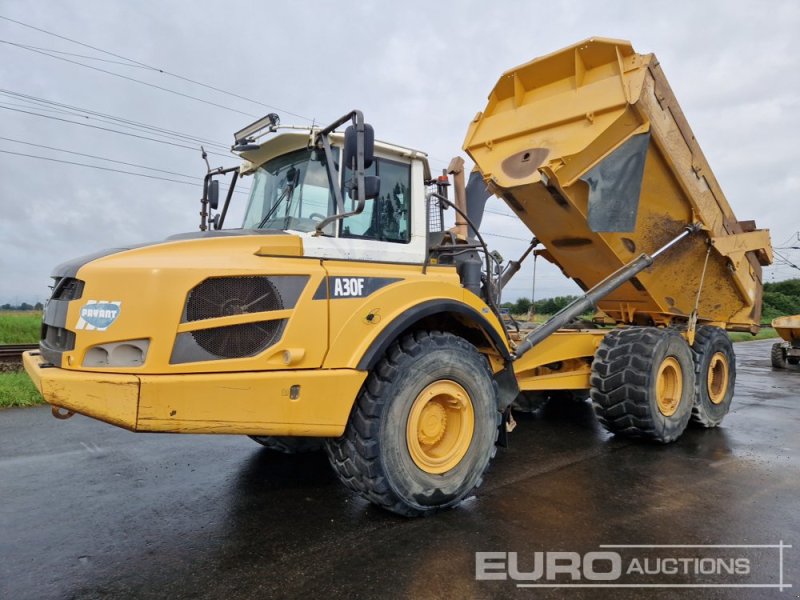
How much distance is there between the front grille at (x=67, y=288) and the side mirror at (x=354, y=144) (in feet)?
5.34

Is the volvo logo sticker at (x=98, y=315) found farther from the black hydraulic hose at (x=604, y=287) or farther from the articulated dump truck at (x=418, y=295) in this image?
the black hydraulic hose at (x=604, y=287)

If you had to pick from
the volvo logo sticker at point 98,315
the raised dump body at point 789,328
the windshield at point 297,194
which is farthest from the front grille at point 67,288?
the raised dump body at point 789,328

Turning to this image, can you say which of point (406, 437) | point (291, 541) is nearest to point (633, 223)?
point (406, 437)

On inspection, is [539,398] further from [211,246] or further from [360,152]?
[211,246]

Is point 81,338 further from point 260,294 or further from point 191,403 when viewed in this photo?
point 260,294

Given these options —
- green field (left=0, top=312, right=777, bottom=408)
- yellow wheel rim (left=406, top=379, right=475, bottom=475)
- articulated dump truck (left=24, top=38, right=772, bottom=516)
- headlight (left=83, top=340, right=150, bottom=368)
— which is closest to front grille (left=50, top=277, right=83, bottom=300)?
articulated dump truck (left=24, top=38, right=772, bottom=516)

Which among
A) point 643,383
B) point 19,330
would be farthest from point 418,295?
point 19,330

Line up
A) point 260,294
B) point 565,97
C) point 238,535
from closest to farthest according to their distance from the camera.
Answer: point 260,294 < point 238,535 < point 565,97

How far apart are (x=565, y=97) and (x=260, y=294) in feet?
12.6

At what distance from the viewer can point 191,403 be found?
8.99 feet

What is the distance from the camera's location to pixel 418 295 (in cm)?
356

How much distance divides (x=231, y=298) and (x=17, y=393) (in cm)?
602

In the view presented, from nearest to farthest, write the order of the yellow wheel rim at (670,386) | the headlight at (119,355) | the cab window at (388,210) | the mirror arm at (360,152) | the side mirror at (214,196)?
1. the headlight at (119,355)
2. the mirror arm at (360,152)
3. the cab window at (388,210)
4. the side mirror at (214,196)
5. the yellow wheel rim at (670,386)

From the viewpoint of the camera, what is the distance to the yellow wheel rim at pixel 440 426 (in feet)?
11.6
